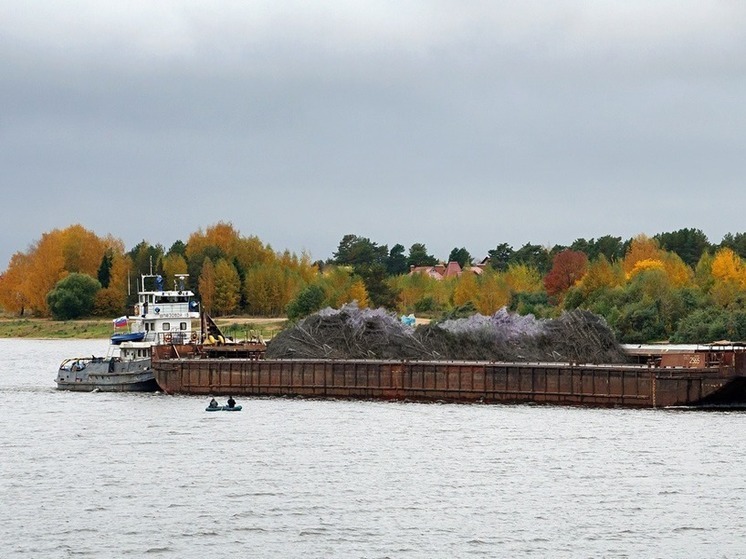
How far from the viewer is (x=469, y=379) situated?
7950 centimetres

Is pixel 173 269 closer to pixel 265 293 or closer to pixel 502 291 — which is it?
pixel 265 293

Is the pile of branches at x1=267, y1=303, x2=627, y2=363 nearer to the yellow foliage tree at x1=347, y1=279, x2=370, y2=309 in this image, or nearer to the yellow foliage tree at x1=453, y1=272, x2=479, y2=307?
the yellow foliage tree at x1=347, y1=279, x2=370, y2=309

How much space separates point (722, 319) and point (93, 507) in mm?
88326

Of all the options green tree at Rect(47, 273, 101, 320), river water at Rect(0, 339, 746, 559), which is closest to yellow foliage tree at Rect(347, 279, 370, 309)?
green tree at Rect(47, 273, 101, 320)

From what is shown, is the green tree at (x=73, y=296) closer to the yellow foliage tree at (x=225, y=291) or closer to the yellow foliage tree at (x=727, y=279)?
the yellow foliage tree at (x=225, y=291)

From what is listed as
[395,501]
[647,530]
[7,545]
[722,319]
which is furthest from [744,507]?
[722,319]

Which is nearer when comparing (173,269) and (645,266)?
(645,266)

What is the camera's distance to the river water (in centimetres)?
4159

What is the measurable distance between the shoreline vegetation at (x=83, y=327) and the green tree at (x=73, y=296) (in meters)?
1.34

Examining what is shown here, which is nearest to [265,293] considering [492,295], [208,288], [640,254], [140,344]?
[208,288]

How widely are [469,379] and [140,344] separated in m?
22.2

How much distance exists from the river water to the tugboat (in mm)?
11686

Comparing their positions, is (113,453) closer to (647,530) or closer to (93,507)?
(93,507)

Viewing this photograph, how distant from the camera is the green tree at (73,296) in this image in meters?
187
